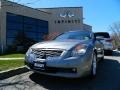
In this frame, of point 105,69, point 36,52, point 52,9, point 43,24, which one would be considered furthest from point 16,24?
point 36,52

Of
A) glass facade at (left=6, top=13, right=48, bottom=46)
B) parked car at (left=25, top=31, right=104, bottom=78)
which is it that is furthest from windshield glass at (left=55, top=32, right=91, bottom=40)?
glass facade at (left=6, top=13, right=48, bottom=46)

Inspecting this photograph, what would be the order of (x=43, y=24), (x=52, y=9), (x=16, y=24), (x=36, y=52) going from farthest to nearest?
(x=52, y=9) → (x=43, y=24) → (x=16, y=24) → (x=36, y=52)

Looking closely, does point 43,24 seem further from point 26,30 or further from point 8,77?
point 8,77

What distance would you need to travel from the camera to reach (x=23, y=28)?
27297 millimetres

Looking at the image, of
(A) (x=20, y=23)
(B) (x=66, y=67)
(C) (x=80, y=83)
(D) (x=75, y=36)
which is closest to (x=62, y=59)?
(B) (x=66, y=67)

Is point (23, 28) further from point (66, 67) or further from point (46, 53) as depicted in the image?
point (66, 67)

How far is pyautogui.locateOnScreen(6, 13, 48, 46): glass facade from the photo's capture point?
25062 millimetres

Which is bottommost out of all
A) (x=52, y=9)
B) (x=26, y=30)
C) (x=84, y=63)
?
(x=84, y=63)

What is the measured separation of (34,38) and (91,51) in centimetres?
2256

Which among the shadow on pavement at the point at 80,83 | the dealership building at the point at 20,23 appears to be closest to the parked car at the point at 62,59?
the shadow on pavement at the point at 80,83

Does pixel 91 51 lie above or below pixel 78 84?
above

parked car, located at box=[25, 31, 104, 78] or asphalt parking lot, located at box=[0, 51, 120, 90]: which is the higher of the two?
parked car, located at box=[25, 31, 104, 78]

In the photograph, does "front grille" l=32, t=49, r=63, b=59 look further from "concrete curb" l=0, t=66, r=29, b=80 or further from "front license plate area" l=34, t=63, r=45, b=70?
"concrete curb" l=0, t=66, r=29, b=80

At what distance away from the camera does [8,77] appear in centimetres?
767
